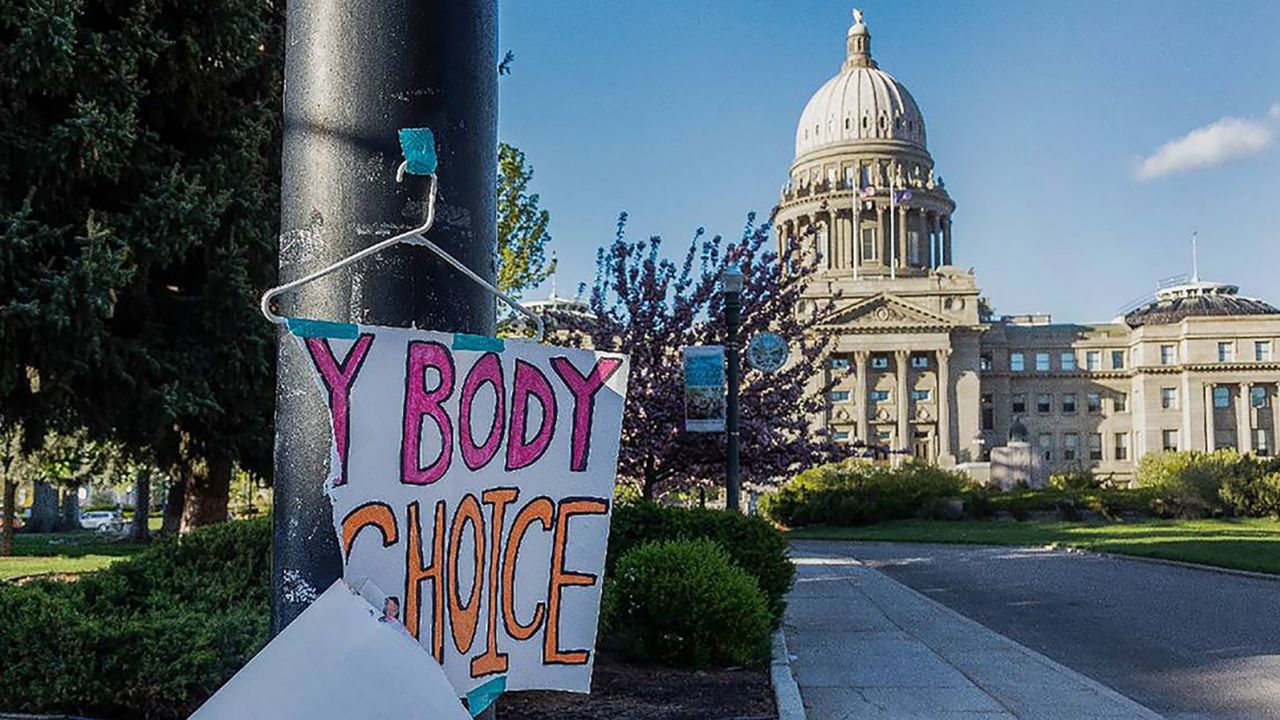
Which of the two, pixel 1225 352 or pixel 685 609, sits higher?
pixel 1225 352

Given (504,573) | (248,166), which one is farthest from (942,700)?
(248,166)

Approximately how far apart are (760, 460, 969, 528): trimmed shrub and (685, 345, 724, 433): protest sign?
36485mm

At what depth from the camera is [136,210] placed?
464 inches

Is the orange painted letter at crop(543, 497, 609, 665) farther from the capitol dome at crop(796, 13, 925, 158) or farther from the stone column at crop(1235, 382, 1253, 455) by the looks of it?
the capitol dome at crop(796, 13, 925, 158)

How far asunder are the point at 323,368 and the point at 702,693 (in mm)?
6810

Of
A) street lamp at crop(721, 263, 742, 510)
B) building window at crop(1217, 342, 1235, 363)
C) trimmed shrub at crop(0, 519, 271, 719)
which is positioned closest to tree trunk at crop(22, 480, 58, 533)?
street lamp at crop(721, 263, 742, 510)

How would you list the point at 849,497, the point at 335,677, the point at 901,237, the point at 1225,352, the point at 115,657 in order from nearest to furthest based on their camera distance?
the point at 335,677 < the point at 115,657 < the point at 849,497 < the point at 1225,352 < the point at 901,237

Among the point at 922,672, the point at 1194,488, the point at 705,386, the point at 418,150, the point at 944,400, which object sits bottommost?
the point at 922,672

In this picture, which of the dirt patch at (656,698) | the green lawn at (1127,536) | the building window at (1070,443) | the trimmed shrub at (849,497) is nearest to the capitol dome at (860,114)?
the building window at (1070,443)

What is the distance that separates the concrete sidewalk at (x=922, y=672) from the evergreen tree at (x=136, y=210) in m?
6.98

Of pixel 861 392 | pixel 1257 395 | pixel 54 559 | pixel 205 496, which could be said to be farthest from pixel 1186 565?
pixel 1257 395

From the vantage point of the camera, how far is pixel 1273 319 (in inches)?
3967

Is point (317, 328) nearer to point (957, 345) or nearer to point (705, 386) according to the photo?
point (705, 386)

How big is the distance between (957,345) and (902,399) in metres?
7.22
